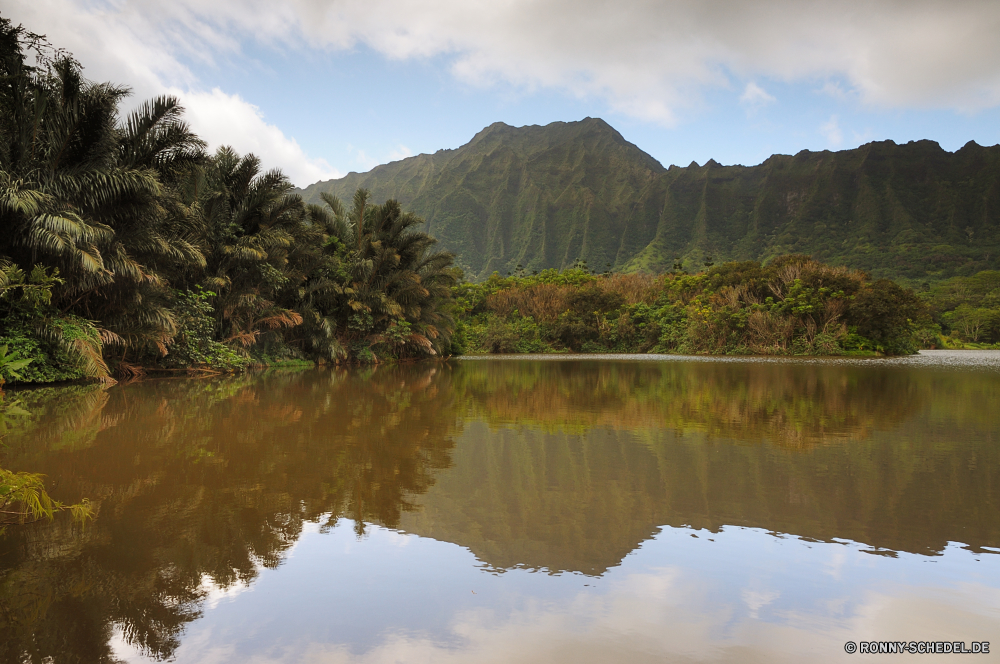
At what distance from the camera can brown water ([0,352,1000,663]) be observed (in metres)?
2.12

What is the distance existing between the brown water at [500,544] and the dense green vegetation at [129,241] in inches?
193

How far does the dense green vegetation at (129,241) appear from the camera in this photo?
10.1 meters

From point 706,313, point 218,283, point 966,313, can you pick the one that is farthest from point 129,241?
point 966,313

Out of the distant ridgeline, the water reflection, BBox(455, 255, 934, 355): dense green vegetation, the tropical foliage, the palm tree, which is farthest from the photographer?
the distant ridgeline

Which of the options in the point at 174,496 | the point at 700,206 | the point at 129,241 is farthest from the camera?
the point at 700,206

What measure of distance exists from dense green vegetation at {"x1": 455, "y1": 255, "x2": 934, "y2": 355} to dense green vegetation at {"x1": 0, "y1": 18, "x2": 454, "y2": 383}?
15111mm

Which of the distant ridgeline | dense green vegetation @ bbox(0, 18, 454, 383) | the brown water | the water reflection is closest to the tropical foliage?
the distant ridgeline

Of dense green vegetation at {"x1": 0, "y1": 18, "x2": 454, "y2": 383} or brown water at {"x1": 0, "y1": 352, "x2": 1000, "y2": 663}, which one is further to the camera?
dense green vegetation at {"x1": 0, "y1": 18, "x2": 454, "y2": 383}

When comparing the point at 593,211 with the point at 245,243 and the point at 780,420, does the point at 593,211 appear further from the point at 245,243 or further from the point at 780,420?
the point at 780,420

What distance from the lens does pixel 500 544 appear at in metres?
3.08

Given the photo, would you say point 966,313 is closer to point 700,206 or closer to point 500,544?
point 700,206

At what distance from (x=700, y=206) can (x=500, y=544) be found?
110 metres

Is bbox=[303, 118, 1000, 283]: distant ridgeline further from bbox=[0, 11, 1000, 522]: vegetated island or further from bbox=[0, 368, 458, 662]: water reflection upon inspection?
bbox=[0, 368, 458, 662]: water reflection

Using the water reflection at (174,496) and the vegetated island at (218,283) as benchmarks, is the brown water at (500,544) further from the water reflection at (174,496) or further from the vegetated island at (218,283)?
the vegetated island at (218,283)
